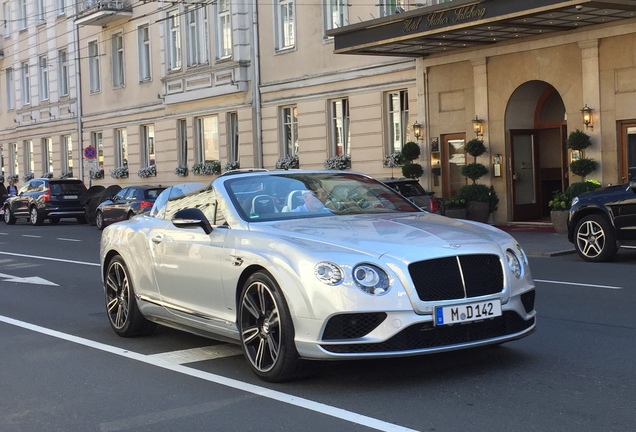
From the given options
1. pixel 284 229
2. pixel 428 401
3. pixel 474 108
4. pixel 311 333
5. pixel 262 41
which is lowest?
pixel 428 401

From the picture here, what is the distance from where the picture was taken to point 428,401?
19.5 feet

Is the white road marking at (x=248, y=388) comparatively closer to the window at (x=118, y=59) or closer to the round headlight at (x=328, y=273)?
the round headlight at (x=328, y=273)

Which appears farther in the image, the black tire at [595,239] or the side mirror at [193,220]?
the black tire at [595,239]

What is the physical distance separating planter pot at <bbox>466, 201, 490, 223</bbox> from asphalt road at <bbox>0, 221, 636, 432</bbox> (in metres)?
13.6

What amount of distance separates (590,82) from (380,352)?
16331 millimetres

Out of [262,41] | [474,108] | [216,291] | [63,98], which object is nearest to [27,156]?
[63,98]

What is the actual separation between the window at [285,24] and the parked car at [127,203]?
20.1 feet

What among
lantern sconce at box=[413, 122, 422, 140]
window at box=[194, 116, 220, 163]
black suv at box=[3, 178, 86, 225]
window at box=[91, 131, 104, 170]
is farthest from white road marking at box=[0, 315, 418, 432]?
window at box=[91, 131, 104, 170]

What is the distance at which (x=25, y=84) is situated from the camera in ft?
157

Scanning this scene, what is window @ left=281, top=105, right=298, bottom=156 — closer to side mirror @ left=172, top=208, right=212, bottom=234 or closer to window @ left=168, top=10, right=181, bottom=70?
window @ left=168, top=10, right=181, bottom=70

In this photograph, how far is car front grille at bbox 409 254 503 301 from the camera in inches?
244

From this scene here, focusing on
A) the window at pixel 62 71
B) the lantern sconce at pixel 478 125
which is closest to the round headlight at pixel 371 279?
the lantern sconce at pixel 478 125

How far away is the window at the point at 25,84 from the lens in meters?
47.4

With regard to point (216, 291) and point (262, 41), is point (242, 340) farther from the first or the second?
point (262, 41)
